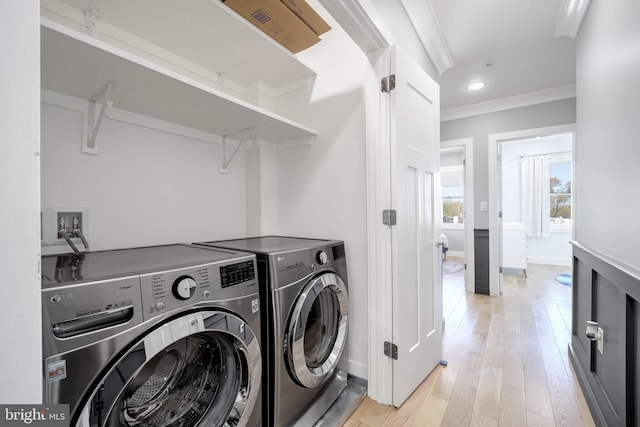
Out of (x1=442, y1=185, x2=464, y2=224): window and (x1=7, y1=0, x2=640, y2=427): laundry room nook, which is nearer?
(x1=7, y1=0, x2=640, y2=427): laundry room nook

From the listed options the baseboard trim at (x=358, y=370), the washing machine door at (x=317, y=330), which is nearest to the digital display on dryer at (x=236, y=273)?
the washing machine door at (x=317, y=330)

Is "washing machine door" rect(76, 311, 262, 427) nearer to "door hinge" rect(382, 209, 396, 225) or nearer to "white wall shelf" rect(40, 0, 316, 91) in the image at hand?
"door hinge" rect(382, 209, 396, 225)

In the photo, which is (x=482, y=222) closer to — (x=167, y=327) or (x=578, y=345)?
(x=578, y=345)

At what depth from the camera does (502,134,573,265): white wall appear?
4965mm

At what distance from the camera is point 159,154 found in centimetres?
148

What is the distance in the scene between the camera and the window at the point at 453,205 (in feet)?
20.1

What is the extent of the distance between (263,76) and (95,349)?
5.77 ft

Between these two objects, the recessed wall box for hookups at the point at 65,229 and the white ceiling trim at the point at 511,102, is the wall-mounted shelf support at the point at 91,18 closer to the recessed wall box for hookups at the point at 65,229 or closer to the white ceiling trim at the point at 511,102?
the recessed wall box for hookups at the point at 65,229

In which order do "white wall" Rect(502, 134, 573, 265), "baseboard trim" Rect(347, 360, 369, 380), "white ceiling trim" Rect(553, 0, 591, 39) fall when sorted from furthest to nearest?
"white wall" Rect(502, 134, 573, 265) < "white ceiling trim" Rect(553, 0, 591, 39) < "baseboard trim" Rect(347, 360, 369, 380)

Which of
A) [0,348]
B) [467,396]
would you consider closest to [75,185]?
[0,348]

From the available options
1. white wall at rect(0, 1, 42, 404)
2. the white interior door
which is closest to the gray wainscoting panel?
the white interior door

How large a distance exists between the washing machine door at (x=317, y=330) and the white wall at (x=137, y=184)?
0.83 meters

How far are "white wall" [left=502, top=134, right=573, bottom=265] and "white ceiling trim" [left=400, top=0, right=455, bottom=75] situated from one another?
3.88m

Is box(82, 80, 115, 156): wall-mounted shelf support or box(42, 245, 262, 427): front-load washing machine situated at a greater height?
box(82, 80, 115, 156): wall-mounted shelf support
